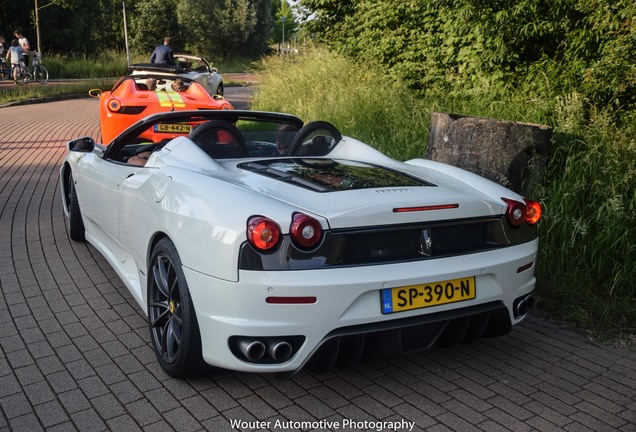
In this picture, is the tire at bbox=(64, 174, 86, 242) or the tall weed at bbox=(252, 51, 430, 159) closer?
the tire at bbox=(64, 174, 86, 242)

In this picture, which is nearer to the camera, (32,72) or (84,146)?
(84,146)

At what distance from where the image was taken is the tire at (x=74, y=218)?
5613 mm

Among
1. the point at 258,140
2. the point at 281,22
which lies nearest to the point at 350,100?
the point at 258,140

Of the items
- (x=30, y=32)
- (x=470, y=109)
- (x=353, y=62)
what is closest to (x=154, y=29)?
(x=30, y=32)

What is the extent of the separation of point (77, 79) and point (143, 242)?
29294mm

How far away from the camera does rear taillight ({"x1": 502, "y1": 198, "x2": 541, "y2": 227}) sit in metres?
3.37

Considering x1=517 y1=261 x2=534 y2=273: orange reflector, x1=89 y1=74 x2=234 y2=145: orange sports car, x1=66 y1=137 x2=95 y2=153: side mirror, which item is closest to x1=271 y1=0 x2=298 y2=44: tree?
x1=89 y1=74 x2=234 y2=145: orange sports car

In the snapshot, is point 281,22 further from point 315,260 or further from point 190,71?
point 315,260

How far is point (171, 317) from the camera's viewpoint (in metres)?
3.36

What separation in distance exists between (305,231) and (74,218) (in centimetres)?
353

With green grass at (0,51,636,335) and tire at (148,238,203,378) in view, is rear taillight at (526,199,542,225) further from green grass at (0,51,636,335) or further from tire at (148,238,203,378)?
tire at (148,238,203,378)

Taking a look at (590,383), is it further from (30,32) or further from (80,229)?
(30,32)

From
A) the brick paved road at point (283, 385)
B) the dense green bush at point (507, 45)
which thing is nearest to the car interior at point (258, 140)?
the brick paved road at point (283, 385)

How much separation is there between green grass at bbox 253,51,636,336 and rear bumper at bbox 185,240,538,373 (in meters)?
1.66
